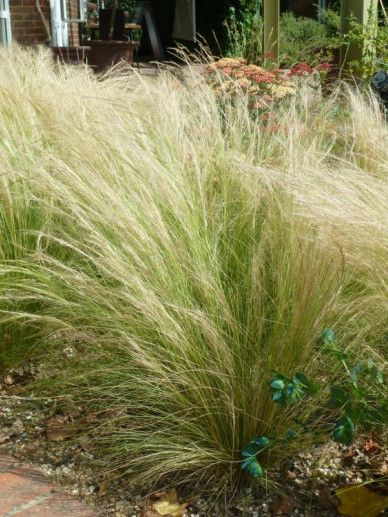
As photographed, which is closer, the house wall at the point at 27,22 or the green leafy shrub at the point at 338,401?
the green leafy shrub at the point at 338,401

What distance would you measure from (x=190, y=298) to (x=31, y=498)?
2.26ft

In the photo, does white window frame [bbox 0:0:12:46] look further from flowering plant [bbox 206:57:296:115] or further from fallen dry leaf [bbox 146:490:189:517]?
fallen dry leaf [bbox 146:490:189:517]

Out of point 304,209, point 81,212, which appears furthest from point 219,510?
point 81,212

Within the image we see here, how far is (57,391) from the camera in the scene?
8.70ft

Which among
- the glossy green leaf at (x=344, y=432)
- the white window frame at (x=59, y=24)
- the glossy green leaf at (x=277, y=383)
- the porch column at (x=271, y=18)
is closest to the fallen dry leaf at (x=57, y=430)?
the glossy green leaf at (x=277, y=383)

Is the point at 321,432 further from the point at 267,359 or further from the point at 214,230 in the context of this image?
the point at 214,230

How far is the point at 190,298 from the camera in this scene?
93.4 inches

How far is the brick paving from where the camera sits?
2115 mm

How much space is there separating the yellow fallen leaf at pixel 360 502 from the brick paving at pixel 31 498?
2.05ft

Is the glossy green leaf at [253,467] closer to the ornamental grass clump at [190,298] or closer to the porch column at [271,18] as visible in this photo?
the ornamental grass clump at [190,298]

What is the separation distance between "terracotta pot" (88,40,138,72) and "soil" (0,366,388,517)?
805cm

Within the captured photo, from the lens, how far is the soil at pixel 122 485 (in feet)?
7.04

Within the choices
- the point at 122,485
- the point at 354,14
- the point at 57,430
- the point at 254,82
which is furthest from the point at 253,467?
the point at 354,14

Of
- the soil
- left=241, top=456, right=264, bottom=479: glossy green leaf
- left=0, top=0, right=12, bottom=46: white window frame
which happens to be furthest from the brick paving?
left=0, top=0, right=12, bottom=46: white window frame
